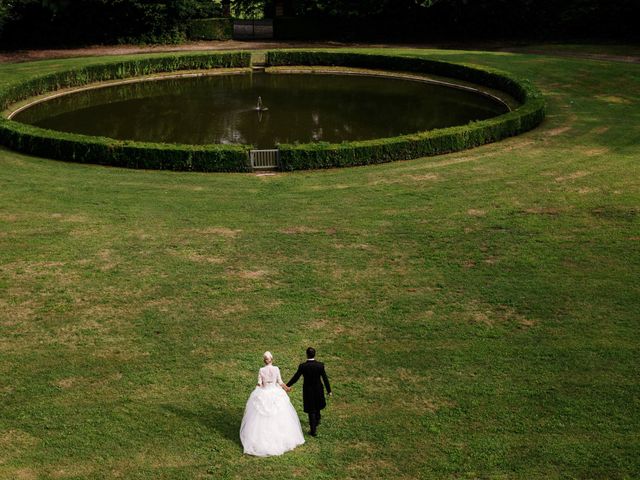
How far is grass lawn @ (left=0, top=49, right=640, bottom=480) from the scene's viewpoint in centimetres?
1359

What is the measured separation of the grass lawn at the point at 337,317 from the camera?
44.6ft

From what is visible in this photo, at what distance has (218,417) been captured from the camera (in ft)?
47.8

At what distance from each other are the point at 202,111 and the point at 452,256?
2385 centimetres

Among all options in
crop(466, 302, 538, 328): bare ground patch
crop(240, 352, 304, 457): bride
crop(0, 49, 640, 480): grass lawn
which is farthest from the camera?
crop(466, 302, 538, 328): bare ground patch

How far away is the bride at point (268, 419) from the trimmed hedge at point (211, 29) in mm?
57009

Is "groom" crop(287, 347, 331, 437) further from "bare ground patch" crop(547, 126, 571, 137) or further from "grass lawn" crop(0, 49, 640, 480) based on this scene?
"bare ground patch" crop(547, 126, 571, 137)

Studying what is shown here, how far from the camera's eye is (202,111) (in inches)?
1634

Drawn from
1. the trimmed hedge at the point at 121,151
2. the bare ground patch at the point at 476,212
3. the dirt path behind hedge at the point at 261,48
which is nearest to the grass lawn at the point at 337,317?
the bare ground patch at the point at 476,212

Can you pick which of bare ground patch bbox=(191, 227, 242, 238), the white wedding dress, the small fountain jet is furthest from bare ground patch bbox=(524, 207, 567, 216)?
the small fountain jet

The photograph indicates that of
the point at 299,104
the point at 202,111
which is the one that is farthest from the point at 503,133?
the point at 202,111

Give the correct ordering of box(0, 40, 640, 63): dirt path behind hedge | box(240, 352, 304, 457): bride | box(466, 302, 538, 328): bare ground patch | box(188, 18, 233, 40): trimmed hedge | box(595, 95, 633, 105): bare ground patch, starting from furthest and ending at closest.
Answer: box(188, 18, 233, 40): trimmed hedge, box(0, 40, 640, 63): dirt path behind hedge, box(595, 95, 633, 105): bare ground patch, box(466, 302, 538, 328): bare ground patch, box(240, 352, 304, 457): bride

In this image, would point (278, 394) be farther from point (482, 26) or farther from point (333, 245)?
point (482, 26)

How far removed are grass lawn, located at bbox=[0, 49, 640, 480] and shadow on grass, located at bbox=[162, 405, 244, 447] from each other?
0.04 m

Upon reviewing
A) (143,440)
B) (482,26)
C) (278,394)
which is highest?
(482,26)
